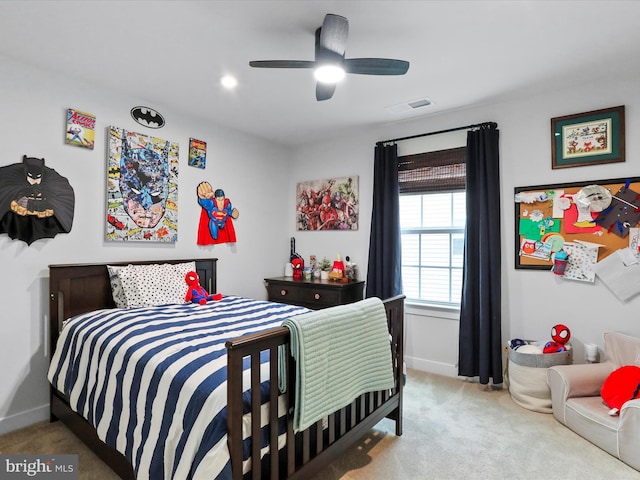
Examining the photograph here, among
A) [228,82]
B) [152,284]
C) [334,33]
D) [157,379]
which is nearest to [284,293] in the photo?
[152,284]

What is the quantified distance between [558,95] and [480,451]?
2.67 meters

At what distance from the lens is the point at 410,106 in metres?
3.17

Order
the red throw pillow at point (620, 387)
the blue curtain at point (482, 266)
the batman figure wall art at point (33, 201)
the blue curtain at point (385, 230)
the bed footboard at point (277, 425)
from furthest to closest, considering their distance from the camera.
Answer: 1. the blue curtain at point (385, 230)
2. the blue curtain at point (482, 266)
3. the batman figure wall art at point (33, 201)
4. the red throw pillow at point (620, 387)
5. the bed footboard at point (277, 425)

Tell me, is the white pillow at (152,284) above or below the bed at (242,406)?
above

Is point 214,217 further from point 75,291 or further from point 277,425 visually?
point 277,425

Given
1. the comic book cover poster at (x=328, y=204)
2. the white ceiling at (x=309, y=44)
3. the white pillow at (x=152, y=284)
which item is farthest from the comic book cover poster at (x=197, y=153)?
the comic book cover poster at (x=328, y=204)

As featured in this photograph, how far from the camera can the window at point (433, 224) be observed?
3.37 m

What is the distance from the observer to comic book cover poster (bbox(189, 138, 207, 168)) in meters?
3.41

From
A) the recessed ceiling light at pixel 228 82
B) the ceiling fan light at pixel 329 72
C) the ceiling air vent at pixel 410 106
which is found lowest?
the ceiling fan light at pixel 329 72

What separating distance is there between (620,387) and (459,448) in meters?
1.06

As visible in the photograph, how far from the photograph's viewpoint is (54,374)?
2320 millimetres

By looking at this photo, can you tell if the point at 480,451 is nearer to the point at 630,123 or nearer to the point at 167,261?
the point at 630,123

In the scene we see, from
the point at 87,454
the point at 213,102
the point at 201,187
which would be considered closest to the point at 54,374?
the point at 87,454

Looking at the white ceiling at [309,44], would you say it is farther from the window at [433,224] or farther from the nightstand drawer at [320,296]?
the nightstand drawer at [320,296]
